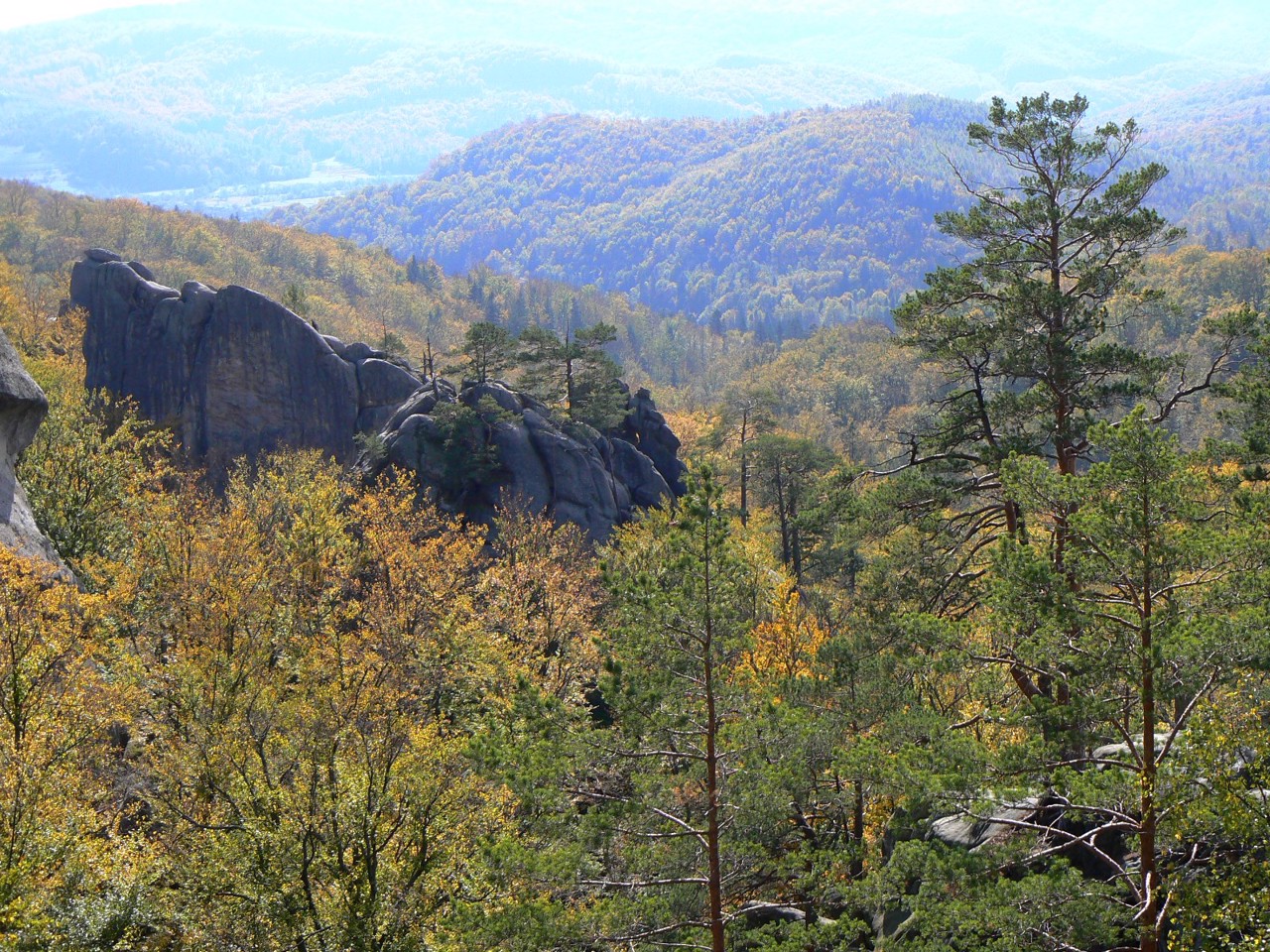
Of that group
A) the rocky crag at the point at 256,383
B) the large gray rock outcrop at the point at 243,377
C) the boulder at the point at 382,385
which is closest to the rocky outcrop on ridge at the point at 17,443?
the rocky crag at the point at 256,383

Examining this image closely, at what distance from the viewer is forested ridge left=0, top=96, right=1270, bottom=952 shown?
13.2 m

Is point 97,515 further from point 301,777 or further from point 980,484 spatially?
point 980,484

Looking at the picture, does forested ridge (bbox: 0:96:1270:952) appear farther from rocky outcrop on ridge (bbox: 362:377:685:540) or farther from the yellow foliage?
rocky outcrop on ridge (bbox: 362:377:685:540)

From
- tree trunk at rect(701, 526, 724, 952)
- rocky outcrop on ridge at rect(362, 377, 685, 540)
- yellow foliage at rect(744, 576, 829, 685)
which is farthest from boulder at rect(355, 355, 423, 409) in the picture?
tree trunk at rect(701, 526, 724, 952)

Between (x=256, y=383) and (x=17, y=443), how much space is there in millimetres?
34744

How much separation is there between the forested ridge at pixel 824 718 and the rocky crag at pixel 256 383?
28.4 m

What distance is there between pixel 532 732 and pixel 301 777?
17.6 ft

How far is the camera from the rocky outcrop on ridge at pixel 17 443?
2881 cm

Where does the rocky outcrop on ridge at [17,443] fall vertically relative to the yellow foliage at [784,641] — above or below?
above

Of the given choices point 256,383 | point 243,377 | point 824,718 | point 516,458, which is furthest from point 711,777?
point 243,377

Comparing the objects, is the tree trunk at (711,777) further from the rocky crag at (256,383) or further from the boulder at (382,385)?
the boulder at (382,385)

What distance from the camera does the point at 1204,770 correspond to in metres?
12.3

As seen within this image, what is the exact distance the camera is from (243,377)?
2559 inches

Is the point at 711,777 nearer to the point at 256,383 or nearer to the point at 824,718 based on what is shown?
the point at 824,718
